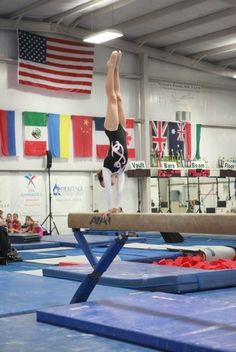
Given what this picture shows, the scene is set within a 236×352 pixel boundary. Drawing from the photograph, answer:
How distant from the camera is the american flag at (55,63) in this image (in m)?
15.3

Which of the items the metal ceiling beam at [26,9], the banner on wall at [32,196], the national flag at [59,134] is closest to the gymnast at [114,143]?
the metal ceiling beam at [26,9]

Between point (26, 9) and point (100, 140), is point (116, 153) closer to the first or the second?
point (26, 9)

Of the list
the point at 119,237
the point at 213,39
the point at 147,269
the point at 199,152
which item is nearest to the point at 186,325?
the point at 119,237

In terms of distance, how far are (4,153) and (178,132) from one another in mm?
6482

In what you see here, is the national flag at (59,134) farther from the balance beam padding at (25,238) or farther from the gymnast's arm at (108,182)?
the gymnast's arm at (108,182)

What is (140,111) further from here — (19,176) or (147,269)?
(147,269)

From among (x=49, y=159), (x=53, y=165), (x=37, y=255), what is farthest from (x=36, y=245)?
(x=53, y=165)

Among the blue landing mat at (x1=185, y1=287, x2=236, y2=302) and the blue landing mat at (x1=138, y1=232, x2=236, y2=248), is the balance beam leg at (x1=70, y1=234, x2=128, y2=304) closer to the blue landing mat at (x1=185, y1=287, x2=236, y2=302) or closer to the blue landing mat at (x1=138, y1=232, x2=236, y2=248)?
the blue landing mat at (x1=185, y1=287, x2=236, y2=302)

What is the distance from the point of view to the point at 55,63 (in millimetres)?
15891

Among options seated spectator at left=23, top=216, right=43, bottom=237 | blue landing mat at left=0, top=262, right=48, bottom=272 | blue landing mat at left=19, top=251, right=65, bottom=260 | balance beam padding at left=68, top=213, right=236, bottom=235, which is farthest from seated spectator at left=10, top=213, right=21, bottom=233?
balance beam padding at left=68, top=213, right=236, bottom=235

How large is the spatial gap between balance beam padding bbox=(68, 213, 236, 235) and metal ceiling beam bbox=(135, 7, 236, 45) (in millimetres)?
10245

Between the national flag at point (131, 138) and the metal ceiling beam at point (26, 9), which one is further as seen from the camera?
the national flag at point (131, 138)

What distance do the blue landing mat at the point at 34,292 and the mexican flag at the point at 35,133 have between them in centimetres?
840

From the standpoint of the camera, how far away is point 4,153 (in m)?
15.0
